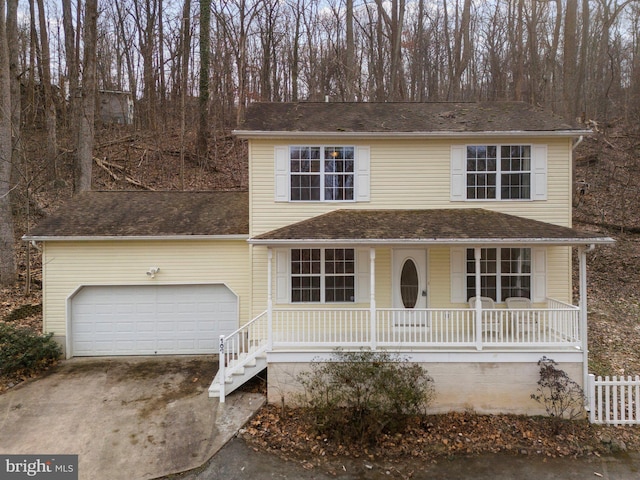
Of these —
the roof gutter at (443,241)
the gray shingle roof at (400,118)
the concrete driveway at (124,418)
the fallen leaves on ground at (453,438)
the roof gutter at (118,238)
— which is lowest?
the fallen leaves on ground at (453,438)

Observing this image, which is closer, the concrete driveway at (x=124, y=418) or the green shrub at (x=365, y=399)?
the concrete driveway at (x=124, y=418)

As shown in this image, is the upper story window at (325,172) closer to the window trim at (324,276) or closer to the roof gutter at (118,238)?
the window trim at (324,276)

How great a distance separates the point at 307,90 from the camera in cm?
2323

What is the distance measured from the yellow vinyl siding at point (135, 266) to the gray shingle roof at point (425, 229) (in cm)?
206

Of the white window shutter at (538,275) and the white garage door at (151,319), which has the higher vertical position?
the white window shutter at (538,275)

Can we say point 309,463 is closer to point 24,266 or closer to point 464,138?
point 464,138

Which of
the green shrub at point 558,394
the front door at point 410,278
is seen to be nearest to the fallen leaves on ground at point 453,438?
the green shrub at point 558,394

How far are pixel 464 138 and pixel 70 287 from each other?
10.8m

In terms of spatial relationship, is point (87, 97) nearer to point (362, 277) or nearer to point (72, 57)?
point (72, 57)

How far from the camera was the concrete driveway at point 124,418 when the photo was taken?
245 inches

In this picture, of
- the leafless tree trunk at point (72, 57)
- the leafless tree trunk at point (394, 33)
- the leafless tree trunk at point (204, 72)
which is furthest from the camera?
the leafless tree trunk at point (394, 33)

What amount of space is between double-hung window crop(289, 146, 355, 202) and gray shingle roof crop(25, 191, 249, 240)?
1.86 metres

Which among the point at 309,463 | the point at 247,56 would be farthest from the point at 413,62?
the point at 309,463

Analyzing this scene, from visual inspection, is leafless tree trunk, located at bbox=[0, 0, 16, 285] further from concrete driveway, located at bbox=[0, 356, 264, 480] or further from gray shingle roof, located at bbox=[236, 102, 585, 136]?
gray shingle roof, located at bbox=[236, 102, 585, 136]
